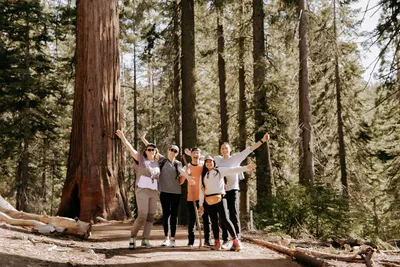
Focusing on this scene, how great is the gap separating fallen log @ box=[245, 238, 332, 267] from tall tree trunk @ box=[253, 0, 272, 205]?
206 inches

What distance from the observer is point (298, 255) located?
673cm

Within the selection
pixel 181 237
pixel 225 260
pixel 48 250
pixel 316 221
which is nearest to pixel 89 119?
pixel 181 237

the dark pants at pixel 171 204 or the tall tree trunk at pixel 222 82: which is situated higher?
the tall tree trunk at pixel 222 82

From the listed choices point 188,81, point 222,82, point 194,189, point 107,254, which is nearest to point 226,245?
point 194,189

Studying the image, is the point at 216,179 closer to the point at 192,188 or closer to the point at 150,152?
the point at 192,188

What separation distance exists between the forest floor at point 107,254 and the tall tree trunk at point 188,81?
6.11 metres

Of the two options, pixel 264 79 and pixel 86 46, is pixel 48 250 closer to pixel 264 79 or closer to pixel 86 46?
→ pixel 86 46

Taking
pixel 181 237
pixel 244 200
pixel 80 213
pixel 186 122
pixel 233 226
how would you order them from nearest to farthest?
pixel 233 226 → pixel 181 237 → pixel 80 213 → pixel 186 122 → pixel 244 200

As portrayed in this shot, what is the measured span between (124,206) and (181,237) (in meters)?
2.45

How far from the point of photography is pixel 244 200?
18.3m

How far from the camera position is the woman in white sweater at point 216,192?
7.21 metres

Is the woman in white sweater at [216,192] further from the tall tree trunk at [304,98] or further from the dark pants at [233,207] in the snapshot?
the tall tree trunk at [304,98]

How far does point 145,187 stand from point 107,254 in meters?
1.28

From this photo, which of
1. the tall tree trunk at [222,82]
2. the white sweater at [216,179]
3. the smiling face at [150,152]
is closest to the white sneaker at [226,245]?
the white sweater at [216,179]
